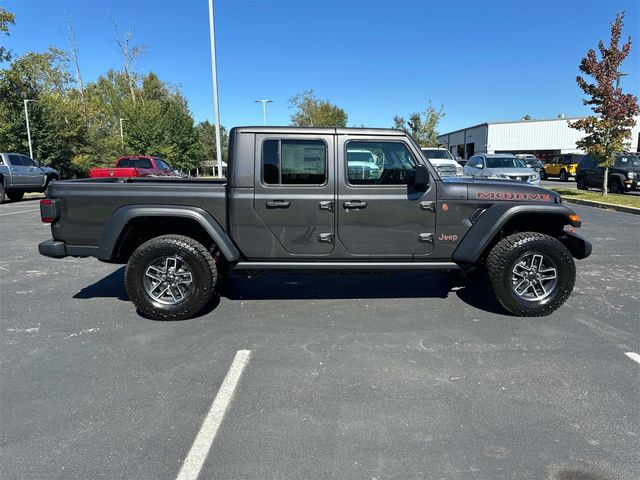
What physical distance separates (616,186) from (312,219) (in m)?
19.5

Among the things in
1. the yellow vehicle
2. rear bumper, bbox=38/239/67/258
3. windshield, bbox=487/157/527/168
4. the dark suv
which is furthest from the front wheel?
rear bumper, bbox=38/239/67/258

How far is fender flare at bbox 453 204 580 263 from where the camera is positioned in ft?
14.0

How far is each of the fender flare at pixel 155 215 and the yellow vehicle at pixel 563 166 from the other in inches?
1255

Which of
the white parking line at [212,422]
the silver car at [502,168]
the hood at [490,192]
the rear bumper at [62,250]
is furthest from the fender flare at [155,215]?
the silver car at [502,168]

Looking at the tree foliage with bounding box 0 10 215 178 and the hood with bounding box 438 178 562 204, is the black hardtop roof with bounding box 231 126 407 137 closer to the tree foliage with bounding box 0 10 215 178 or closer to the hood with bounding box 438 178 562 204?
the hood with bounding box 438 178 562 204

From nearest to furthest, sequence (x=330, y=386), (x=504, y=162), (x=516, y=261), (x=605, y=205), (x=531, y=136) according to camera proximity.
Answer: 1. (x=330, y=386)
2. (x=516, y=261)
3. (x=605, y=205)
4. (x=504, y=162)
5. (x=531, y=136)

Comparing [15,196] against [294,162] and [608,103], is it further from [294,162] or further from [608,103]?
[608,103]

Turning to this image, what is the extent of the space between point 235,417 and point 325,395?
638 mm

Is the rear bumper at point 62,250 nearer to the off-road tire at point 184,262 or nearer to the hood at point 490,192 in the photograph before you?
the off-road tire at point 184,262

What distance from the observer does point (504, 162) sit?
56.9ft

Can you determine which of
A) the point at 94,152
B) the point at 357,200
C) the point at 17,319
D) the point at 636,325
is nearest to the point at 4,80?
the point at 94,152

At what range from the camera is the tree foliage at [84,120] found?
3014 cm

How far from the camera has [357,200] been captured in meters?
4.30

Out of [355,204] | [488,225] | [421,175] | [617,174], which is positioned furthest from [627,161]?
[355,204]
